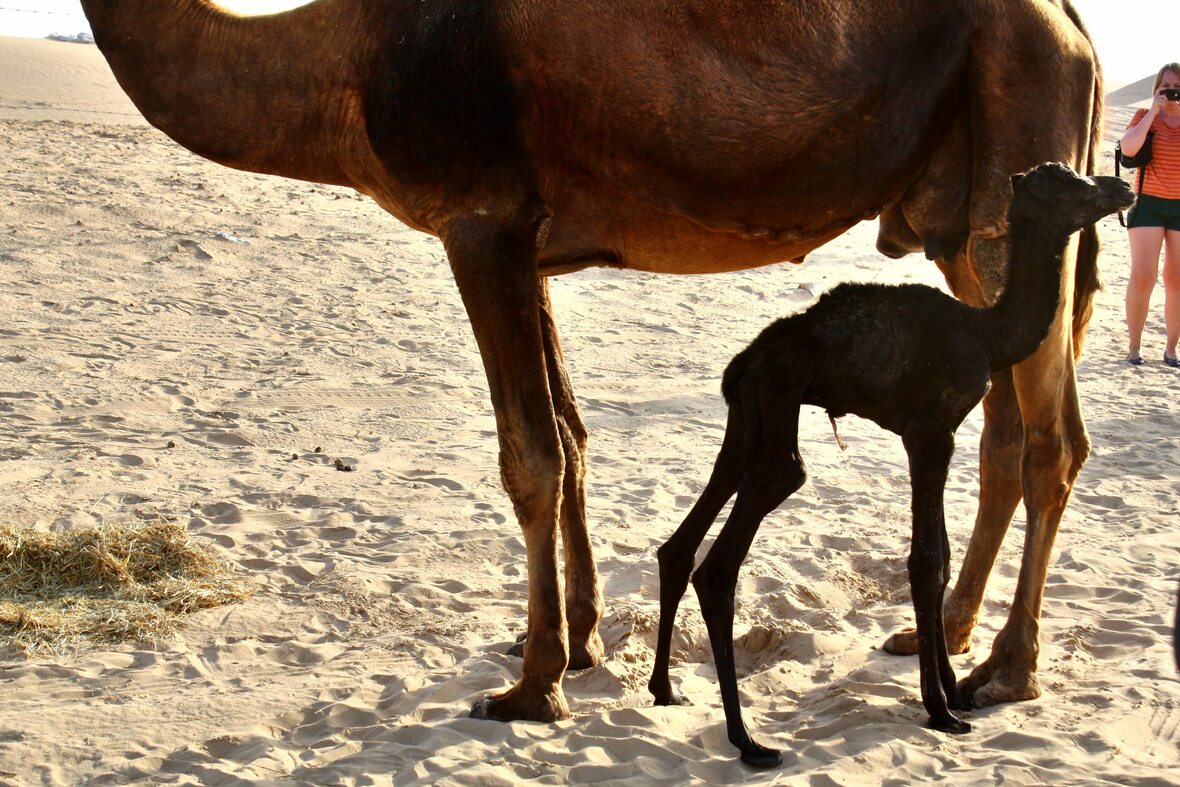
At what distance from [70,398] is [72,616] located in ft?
11.7

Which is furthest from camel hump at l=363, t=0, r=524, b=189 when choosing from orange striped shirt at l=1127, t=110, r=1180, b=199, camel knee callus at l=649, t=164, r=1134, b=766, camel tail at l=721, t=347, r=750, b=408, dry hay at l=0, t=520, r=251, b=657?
orange striped shirt at l=1127, t=110, r=1180, b=199

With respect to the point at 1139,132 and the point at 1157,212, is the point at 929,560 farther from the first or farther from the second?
the point at 1157,212

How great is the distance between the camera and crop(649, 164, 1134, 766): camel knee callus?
4609 millimetres

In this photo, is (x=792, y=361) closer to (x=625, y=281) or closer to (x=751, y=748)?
(x=751, y=748)

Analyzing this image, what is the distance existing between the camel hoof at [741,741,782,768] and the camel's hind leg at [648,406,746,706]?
1.87ft

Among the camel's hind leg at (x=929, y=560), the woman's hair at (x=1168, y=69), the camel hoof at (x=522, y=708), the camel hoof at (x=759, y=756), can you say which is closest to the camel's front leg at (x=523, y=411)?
the camel hoof at (x=522, y=708)

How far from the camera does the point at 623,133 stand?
4.74 meters

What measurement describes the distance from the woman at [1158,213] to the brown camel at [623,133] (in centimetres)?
672

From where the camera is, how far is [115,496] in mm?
7367

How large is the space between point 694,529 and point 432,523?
2.68 m

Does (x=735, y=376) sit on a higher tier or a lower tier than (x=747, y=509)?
higher

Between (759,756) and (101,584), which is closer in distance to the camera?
(759,756)

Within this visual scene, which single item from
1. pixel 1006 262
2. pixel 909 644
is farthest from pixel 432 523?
pixel 1006 262

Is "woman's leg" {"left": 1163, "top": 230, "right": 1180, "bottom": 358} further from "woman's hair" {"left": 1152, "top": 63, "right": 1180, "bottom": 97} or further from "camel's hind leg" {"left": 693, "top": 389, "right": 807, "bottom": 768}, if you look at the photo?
"camel's hind leg" {"left": 693, "top": 389, "right": 807, "bottom": 768}
